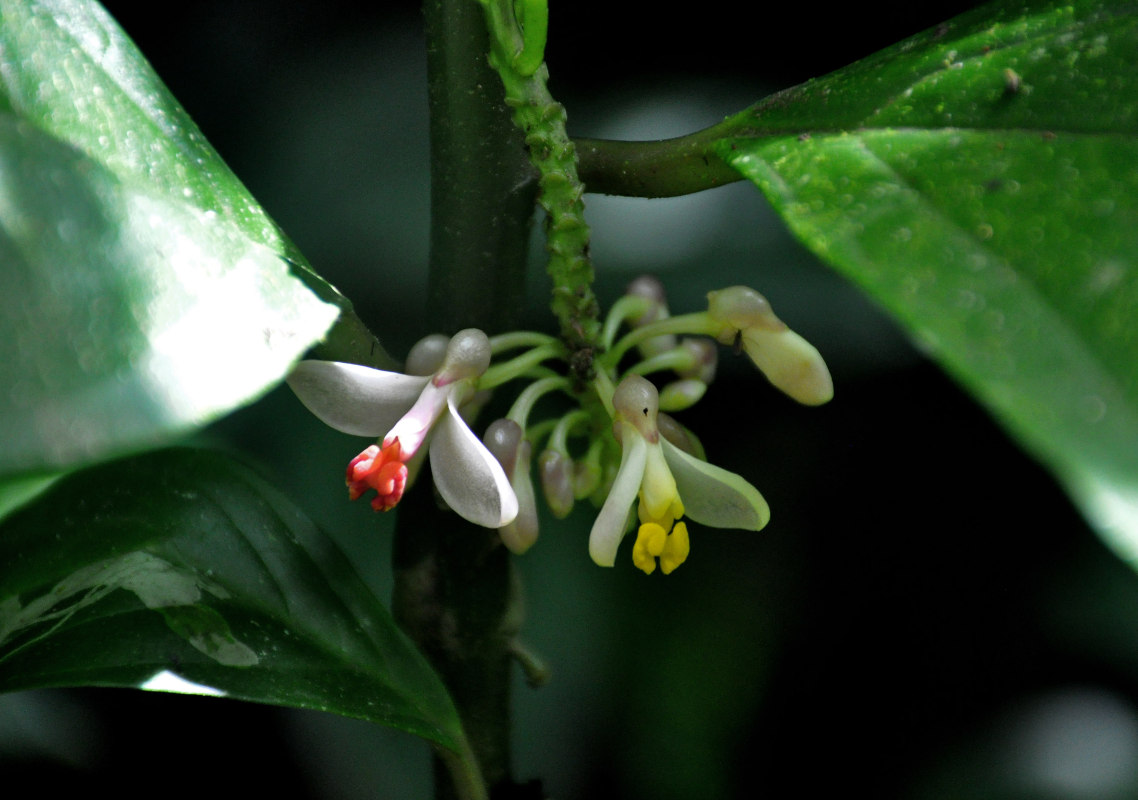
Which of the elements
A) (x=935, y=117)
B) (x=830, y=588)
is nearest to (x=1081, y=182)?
(x=935, y=117)

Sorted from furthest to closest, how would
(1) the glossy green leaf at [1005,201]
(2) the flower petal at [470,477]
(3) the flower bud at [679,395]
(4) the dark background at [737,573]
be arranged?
(4) the dark background at [737,573] < (3) the flower bud at [679,395] < (2) the flower petal at [470,477] < (1) the glossy green leaf at [1005,201]

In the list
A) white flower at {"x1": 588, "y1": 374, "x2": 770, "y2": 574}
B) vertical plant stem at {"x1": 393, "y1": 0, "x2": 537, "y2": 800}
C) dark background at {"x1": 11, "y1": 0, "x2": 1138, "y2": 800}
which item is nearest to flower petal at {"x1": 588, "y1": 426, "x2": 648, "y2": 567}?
white flower at {"x1": 588, "y1": 374, "x2": 770, "y2": 574}

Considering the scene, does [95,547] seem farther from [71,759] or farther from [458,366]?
[71,759]

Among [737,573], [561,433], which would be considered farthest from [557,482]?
[737,573]

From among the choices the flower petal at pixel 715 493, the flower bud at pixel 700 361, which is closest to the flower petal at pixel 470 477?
the flower petal at pixel 715 493

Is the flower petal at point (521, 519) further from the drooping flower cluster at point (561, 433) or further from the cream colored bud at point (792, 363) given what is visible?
the cream colored bud at point (792, 363)

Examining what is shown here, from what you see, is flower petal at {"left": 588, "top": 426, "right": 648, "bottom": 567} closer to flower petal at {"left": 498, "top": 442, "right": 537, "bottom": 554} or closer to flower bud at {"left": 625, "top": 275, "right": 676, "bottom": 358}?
flower petal at {"left": 498, "top": 442, "right": 537, "bottom": 554}
